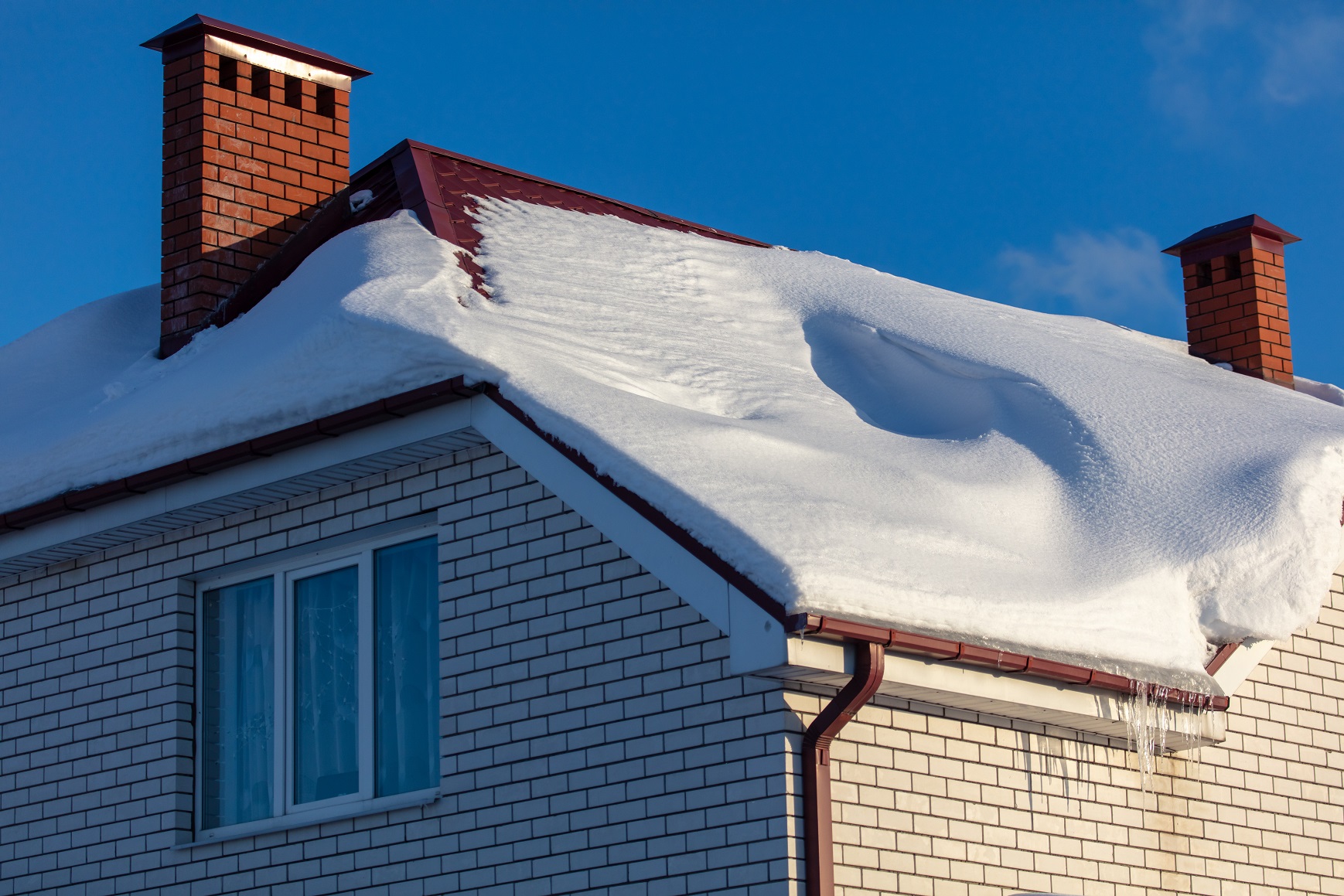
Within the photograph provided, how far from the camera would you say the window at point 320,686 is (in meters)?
6.92

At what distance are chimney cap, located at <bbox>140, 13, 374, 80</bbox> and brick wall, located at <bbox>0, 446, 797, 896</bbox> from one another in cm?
336

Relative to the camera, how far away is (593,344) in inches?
290

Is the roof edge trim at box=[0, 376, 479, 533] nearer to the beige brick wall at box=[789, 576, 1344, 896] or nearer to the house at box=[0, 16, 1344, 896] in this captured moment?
the house at box=[0, 16, 1344, 896]

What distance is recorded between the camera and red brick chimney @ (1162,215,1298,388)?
1169 cm

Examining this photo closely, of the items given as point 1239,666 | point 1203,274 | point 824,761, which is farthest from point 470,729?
point 1203,274

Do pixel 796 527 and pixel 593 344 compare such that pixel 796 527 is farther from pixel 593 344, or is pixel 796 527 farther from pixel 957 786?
pixel 593 344

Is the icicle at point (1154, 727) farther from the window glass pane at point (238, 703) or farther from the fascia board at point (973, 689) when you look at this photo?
the window glass pane at point (238, 703)

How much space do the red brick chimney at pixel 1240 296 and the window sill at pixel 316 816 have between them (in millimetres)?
7405

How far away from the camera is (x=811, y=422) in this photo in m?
7.25

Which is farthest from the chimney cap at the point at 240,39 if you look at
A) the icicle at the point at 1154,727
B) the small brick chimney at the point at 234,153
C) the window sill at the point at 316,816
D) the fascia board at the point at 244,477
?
the icicle at the point at 1154,727

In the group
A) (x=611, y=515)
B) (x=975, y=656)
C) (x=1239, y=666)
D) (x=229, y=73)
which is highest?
(x=229, y=73)

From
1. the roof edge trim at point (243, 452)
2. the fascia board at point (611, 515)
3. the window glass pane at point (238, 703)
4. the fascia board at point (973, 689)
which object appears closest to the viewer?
the fascia board at point (973, 689)

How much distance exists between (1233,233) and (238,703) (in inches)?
323

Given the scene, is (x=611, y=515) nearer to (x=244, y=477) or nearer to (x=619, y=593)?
(x=619, y=593)
